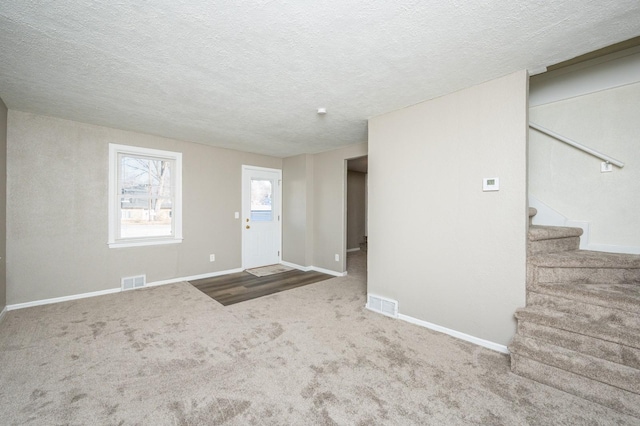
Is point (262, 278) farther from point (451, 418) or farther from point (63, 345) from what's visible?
point (451, 418)

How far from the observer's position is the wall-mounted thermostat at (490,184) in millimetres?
2330

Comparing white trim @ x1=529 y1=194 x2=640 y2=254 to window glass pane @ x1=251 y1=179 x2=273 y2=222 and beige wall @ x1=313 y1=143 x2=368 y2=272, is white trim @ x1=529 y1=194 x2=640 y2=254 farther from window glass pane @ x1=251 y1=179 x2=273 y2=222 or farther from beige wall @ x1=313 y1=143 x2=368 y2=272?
window glass pane @ x1=251 y1=179 x2=273 y2=222

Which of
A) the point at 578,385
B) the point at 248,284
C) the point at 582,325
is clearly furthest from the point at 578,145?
the point at 248,284

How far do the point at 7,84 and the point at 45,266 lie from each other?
7.22 ft

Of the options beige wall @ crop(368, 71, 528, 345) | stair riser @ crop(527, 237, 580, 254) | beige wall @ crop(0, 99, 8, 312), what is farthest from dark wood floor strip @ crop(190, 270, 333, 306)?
stair riser @ crop(527, 237, 580, 254)

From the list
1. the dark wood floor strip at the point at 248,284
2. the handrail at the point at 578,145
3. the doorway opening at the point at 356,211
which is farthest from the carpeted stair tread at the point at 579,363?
the doorway opening at the point at 356,211

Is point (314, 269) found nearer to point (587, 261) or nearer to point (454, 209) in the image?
point (454, 209)

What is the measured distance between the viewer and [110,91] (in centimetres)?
257

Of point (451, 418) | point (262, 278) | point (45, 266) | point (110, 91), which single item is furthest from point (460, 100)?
point (45, 266)

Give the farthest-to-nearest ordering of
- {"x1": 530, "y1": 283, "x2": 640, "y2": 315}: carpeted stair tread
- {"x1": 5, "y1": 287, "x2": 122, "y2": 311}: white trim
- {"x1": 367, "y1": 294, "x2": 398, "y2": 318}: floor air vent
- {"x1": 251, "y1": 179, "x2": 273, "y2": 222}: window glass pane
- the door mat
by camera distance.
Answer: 1. {"x1": 251, "y1": 179, "x2": 273, "y2": 222}: window glass pane
2. the door mat
3. {"x1": 5, "y1": 287, "x2": 122, "y2": 311}: white trim
4. {"x1": 367, "y1": 294, "x2": 398, "y2": 318}: floor air vent
5. {"x1": 530, "y1": 283, "x2": 640, "y2": 315}: carpeted stair tread

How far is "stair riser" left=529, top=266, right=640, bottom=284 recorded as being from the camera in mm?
2125

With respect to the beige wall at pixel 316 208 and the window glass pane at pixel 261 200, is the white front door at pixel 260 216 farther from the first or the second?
the beige wall at pixel 316 208

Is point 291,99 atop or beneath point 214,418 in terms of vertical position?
atop

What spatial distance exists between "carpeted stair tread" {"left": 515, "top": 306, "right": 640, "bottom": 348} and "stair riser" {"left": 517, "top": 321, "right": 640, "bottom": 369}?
0.09 feet
